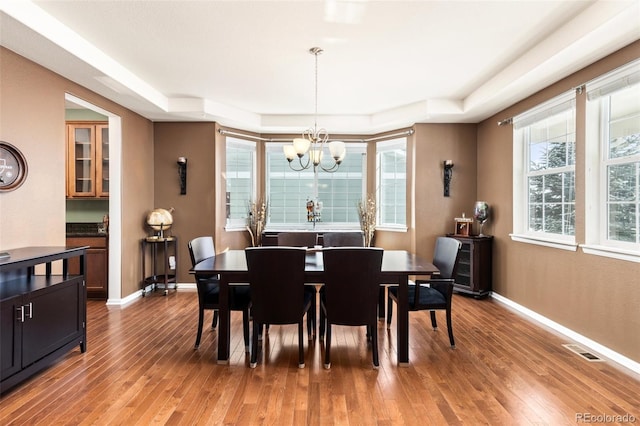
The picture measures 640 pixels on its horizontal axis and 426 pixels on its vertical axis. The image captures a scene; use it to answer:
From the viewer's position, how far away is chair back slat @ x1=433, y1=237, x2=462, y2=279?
333cm

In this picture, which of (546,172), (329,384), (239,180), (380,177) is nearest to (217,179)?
(239,180)

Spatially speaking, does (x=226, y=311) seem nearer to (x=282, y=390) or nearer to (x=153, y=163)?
(x=282, y=390)

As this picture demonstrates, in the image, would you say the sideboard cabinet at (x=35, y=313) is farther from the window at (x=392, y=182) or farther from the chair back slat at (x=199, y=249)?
the window at (x=392, y=182)

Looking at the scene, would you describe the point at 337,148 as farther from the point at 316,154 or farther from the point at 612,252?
the point at 612,252

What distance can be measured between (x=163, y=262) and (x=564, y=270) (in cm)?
503

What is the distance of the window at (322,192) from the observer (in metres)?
6.41

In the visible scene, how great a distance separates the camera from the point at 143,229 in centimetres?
526

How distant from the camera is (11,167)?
116 inches

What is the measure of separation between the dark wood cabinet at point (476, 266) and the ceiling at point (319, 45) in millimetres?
1712

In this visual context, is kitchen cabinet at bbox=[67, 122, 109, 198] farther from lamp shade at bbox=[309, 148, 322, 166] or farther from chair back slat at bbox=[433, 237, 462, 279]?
chair back slat at bbox=[433, 237, 462, 279]

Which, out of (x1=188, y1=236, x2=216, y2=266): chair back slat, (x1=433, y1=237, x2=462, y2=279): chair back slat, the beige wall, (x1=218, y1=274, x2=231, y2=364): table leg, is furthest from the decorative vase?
(x1=218, y1=274, x2=231, y2=364): table leg

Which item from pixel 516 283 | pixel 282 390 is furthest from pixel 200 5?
pixel 516 283

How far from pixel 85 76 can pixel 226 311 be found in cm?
262

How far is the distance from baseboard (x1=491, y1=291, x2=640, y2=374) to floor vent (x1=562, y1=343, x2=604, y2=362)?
0.23 feet
